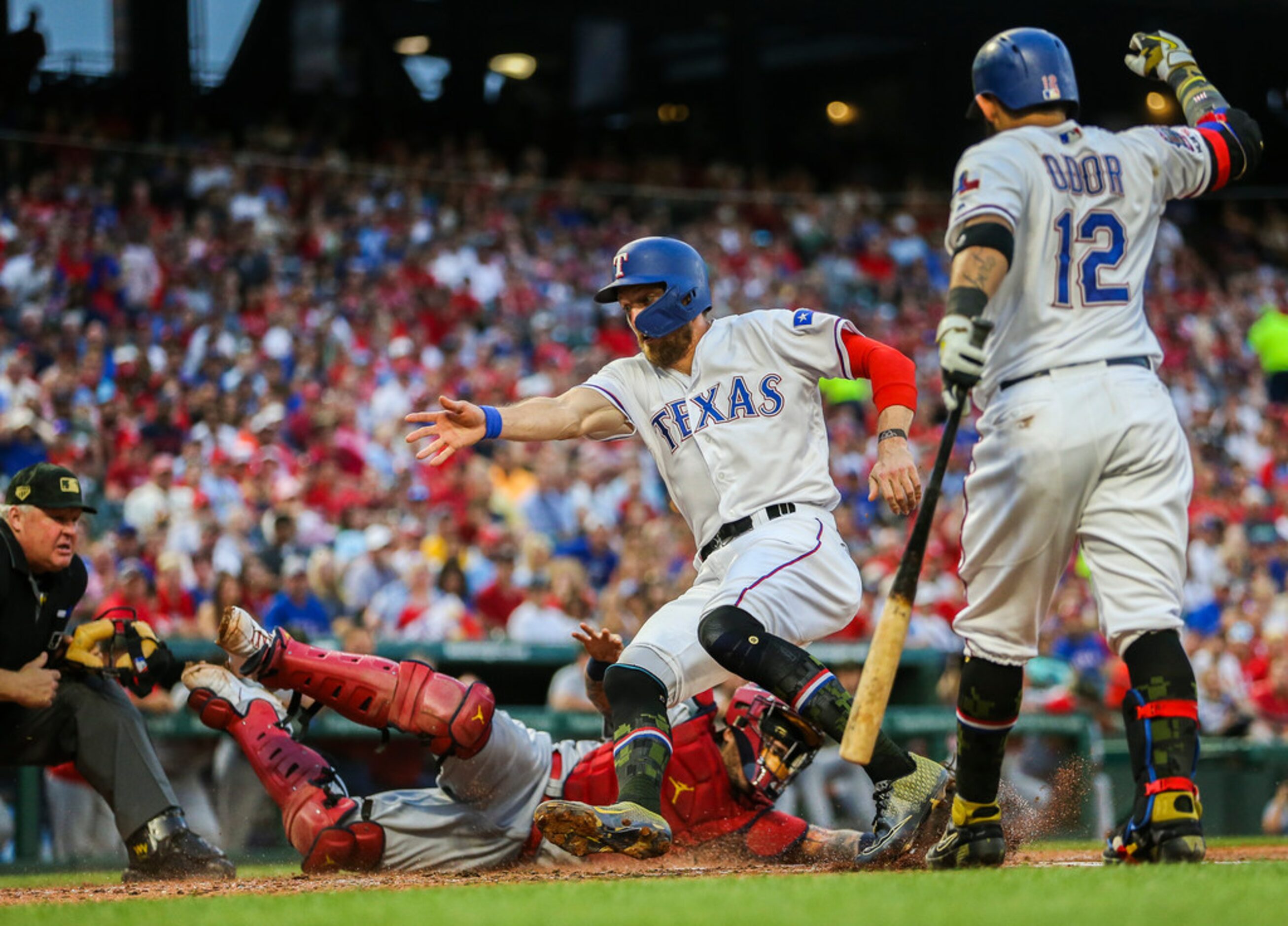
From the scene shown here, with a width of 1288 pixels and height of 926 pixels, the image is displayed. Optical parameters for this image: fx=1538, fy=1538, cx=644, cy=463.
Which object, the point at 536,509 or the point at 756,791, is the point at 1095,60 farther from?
the point at 756,791

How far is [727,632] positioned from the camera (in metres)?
4.20

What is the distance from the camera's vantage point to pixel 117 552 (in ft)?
31.6

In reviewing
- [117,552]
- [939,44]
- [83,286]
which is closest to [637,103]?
[939,44]

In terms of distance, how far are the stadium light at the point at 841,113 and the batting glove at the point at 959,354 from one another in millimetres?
19208

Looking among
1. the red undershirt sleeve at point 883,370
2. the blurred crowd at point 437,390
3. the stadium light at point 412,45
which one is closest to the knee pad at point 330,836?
the red undershirt sleeve at point 883,370

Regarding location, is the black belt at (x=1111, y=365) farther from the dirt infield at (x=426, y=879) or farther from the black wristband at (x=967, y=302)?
the dirt infield at (x=426, y=879)

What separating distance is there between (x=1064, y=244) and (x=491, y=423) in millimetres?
1853

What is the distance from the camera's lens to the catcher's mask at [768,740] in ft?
14.9

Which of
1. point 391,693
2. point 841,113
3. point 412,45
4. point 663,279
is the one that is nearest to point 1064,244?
point 663,279

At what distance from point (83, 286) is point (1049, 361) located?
10441 millimetres

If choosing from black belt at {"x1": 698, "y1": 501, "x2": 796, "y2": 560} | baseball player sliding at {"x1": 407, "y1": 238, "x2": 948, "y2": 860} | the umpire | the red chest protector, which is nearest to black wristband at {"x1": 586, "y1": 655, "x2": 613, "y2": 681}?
the red chest protector

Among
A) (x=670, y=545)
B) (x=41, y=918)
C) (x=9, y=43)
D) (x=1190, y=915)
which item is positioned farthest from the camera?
(x=9, y=43)

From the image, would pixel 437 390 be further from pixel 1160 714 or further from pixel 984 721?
pixel 1160 714

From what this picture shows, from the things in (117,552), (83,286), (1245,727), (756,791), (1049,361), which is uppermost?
(83,286)
